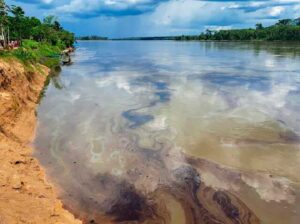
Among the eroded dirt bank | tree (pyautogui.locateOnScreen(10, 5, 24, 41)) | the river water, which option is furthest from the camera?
tree (pyautogui.locateOnScreen(10, 5, 24, 41))

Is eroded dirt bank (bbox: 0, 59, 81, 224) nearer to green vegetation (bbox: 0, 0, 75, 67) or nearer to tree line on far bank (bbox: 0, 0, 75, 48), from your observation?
green vegetation (bbox: 0, 0, 75, 67)

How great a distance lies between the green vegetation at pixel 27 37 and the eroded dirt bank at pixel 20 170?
7141 mm

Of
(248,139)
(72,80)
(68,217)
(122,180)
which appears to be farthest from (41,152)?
(72,80)

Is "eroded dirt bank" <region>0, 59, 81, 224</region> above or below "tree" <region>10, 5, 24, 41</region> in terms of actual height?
below

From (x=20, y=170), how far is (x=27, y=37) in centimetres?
8269

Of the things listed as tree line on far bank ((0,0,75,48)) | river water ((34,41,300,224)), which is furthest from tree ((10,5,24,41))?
river water ((34,41,300,224))

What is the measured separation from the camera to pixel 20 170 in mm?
13586

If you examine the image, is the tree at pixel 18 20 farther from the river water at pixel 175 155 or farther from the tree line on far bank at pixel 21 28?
the river water at pixel 175 155

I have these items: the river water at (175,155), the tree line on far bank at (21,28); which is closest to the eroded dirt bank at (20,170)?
the river water at (175,155)

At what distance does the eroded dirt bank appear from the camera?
10172 millimetres

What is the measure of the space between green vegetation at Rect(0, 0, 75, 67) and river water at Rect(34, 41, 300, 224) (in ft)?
38.8

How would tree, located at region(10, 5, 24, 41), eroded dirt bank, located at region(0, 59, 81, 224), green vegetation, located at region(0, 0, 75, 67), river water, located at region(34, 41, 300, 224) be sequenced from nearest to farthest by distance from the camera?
eroded dirt bank, located at region(0, 59, 81, 224)
river water, located at region(34, 41, 300, 224)
green vegetation, located at region(0, 0, 75, 67)
tree, located at region(10, 5, 24, 41)

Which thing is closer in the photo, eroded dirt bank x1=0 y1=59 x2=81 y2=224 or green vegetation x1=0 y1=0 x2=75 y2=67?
eroded dirt bank x1=0 y1=59 x2=81 y2=224

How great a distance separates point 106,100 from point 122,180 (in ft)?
49.2
